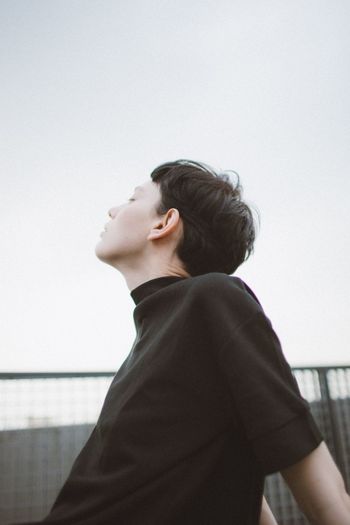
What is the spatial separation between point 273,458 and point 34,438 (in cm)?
181

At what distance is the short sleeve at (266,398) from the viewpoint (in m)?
0.72

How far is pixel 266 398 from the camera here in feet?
2.47

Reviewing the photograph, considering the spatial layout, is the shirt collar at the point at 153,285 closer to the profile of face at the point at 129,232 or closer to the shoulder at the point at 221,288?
the profile of face at the point at 129,232

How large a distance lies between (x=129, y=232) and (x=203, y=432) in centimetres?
79

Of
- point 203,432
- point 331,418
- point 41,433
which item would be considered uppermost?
point 203,432

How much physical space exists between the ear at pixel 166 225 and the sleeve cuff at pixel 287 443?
0.84 meters

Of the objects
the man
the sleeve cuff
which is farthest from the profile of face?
Answer: the sleeve cuff

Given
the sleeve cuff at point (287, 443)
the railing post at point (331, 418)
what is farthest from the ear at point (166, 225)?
the railing post at point (331, 418)

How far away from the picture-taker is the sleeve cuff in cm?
71

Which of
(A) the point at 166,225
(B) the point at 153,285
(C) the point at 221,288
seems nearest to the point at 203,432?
(C) the point at 221,288

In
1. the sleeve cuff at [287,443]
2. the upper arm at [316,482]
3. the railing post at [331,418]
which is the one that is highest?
the sleeve cuff at [287,443]

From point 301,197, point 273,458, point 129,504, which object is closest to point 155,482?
point 129,504

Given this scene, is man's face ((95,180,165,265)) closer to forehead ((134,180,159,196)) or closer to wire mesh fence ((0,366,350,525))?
forehead ((134,180,159,196))

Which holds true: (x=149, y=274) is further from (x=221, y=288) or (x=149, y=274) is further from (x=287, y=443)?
(x=287, y=443)
